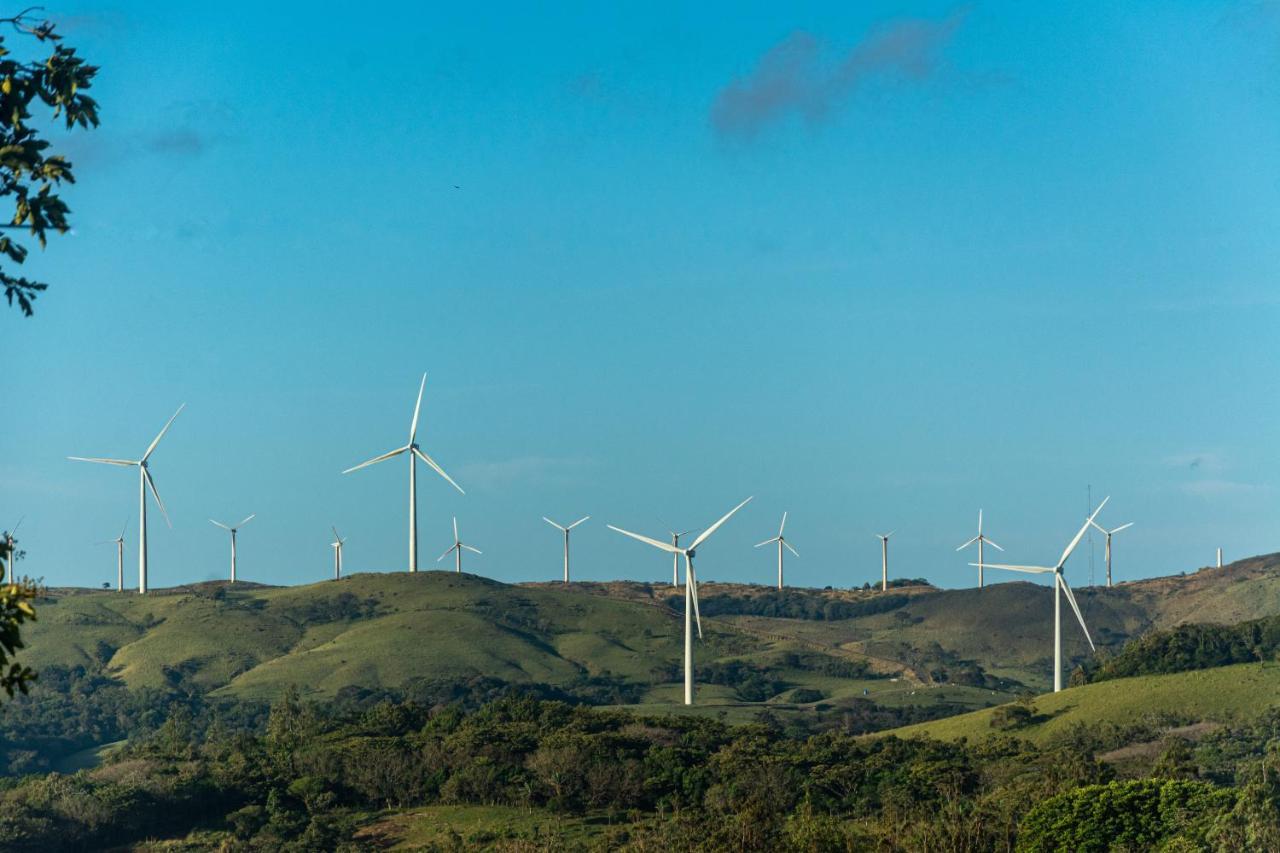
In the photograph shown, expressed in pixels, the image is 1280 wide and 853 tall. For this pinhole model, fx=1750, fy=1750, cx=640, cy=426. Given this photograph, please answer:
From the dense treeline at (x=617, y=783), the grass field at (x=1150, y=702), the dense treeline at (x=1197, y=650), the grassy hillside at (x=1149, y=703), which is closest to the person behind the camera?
the dense treeline at (x=617, y=783)

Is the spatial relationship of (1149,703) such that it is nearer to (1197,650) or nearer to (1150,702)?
(1150,702)

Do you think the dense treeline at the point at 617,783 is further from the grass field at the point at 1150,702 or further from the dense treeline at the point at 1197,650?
the dense treeline at the point at 1197,650

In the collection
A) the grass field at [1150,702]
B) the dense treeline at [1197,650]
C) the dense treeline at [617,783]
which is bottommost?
the dense treeline at [617,783]

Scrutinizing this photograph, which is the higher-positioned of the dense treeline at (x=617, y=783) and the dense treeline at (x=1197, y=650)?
the dense treeline at (x=1197, y=650)

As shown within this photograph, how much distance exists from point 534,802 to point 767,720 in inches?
2871

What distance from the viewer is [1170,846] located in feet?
243

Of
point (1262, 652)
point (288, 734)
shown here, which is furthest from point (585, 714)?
point (1262, 652)

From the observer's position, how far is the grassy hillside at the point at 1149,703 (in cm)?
15250

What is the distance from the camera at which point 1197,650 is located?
584ft

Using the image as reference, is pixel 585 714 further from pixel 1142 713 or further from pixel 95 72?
pixel 95 72

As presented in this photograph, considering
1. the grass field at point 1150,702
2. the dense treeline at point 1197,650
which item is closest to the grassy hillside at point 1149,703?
the grass field at point 1150,702

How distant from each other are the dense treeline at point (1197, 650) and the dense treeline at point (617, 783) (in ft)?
97.6

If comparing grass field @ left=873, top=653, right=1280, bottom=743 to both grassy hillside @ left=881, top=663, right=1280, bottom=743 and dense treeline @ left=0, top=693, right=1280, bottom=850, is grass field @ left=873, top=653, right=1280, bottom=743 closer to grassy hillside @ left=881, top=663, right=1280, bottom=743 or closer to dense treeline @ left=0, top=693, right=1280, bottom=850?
grassy hillside @ left=881, top=663, right=1280, bottom=743

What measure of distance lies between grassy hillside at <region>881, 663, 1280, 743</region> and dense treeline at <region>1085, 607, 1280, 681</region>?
5308 millimetres
